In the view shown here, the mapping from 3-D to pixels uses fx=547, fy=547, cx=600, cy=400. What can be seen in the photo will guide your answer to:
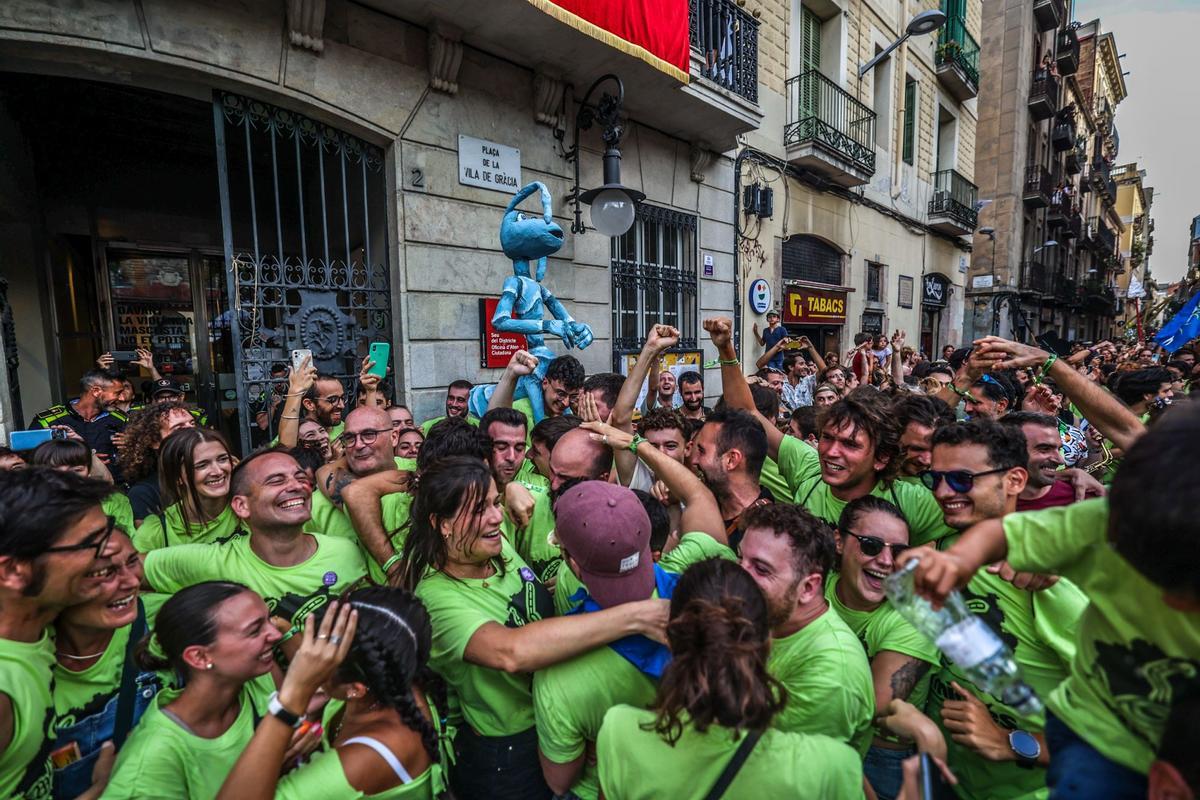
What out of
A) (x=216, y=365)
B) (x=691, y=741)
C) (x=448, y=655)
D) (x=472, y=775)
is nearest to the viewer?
(x=691, y=741)

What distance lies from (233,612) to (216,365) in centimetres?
749

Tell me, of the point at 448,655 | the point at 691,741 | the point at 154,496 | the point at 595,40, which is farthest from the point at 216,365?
the point at 691,741

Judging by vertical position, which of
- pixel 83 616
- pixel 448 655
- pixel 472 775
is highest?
pixel 83 616

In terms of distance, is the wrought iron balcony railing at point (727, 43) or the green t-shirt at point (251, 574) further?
the wrought iron balcony railing at point (727, 43)

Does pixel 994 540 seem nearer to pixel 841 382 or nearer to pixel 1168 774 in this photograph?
pixel 1168 774

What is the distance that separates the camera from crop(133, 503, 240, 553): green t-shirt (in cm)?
238

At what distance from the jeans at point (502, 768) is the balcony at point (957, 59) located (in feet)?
54.3

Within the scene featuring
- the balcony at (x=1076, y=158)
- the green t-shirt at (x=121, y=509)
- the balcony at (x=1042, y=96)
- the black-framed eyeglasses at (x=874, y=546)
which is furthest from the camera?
the balcony at (x=1076, y=158)

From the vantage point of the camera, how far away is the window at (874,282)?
1166cm

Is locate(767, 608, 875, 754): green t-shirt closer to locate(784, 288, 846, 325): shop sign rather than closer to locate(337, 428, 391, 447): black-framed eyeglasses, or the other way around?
locate(337, 428, 391, 447): black-framed eyeglasses

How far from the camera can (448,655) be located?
167 centimetres

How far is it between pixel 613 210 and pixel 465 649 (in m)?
4.27

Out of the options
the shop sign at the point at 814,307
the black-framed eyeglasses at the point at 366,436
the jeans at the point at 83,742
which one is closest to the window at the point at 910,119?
the shop sign at the point at 814,307

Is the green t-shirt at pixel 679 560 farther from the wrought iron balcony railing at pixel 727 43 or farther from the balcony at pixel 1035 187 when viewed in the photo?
the balcony at pixel 1035 187
